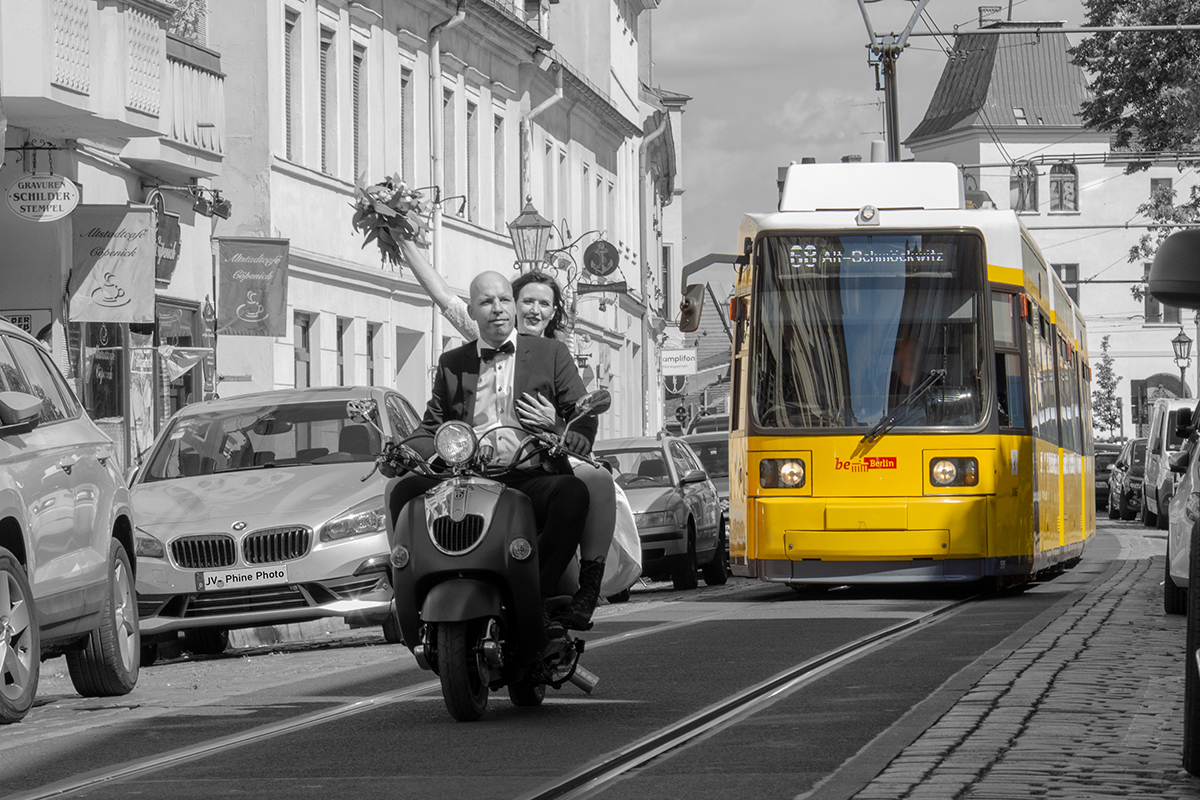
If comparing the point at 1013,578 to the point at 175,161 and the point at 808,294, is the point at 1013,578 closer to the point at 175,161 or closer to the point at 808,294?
the point at 808,294

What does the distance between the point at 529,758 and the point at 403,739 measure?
0.84 m

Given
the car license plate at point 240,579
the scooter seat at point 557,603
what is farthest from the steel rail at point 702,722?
the car license plate at point 240,579

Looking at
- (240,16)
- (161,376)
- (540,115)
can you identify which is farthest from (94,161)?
(540,115)

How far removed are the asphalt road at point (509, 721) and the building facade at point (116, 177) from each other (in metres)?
6.68

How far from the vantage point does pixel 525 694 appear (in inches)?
381

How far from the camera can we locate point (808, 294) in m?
17.9

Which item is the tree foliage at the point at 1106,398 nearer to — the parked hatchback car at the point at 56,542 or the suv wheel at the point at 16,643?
the parked hatchback car at the point at 56,542

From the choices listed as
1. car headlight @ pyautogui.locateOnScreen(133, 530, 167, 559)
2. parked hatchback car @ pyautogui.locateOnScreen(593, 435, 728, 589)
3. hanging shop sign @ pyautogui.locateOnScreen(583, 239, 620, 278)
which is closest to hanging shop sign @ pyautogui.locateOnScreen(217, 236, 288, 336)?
parked hatchback car @ pyautogui.locateOnScreen(593, 435, 728, 589)

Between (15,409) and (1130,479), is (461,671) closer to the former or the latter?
(15,409)

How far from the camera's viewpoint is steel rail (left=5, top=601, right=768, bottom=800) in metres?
7.50

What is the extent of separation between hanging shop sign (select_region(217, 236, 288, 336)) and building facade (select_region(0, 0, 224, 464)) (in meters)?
0.34

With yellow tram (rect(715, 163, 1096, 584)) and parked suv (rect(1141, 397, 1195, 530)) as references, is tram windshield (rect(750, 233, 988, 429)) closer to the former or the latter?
yellow tram (rect(715, 163, 1096, 584))

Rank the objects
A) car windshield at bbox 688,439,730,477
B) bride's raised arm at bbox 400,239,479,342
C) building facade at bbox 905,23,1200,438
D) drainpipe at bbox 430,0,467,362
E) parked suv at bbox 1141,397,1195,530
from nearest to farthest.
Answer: bride's raised arm at bbox 400,239,479,342
car windshield at bbox 688,439,730,477
drainpipe at bbox 430,0,467,362
parked suv at bbox 1141,397,1195,530
building facade at bbox 905,23,1200,438

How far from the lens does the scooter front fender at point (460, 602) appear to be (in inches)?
343
